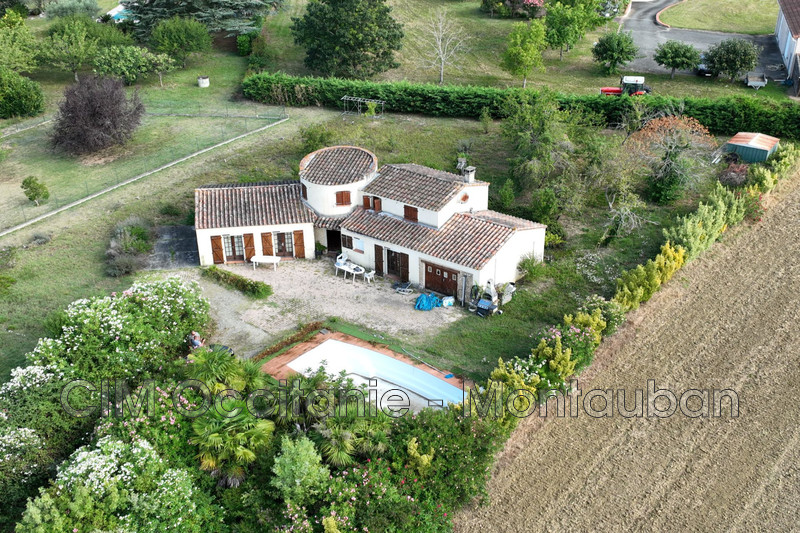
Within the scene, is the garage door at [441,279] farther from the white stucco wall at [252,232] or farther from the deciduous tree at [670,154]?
the deciduous tree at [670,154]

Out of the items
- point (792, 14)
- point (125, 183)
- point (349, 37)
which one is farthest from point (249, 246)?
point (792, 14)

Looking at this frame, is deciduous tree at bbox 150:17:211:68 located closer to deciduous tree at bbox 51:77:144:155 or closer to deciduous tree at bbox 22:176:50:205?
deciduous tree at bbox 51:77:144:155

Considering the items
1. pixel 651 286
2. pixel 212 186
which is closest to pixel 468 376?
pixel 651 286

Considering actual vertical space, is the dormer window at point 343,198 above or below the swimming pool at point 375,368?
above

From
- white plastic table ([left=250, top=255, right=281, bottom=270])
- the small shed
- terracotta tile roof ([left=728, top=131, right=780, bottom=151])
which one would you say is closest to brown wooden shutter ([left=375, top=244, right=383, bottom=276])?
white plastic table ([left=250, top=255, right=281, bottom=270])

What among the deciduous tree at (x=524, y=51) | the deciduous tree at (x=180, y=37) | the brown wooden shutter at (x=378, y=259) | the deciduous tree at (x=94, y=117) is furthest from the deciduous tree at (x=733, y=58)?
the deciduous tree at (x=94, y=117)
